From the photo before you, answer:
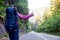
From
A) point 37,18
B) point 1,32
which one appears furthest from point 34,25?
point 1,32

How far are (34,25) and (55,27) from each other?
84757 millimetres

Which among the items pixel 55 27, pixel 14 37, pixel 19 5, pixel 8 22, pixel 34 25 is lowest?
pixel 34 25

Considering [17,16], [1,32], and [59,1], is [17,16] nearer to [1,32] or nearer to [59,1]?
[1,32]

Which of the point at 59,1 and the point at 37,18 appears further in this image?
the point at 37,18

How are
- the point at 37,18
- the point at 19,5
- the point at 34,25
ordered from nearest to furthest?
1. the point at 19,5
2. the point at 37,18
3. the point at 34,25

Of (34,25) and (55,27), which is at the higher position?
(55,27)

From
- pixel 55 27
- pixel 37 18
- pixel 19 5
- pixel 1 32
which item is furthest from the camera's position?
pixel 37 18

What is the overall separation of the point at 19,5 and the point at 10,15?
3087 centimetres

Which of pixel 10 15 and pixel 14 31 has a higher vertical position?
pixel 10 15

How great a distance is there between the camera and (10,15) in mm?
7941

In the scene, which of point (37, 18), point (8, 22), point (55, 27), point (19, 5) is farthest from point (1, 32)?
point (37, 18)

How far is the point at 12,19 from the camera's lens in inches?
310

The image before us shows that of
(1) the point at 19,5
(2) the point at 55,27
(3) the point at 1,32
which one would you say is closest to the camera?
(3) the point at 1,32

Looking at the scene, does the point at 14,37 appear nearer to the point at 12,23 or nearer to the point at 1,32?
the point at 12,23
